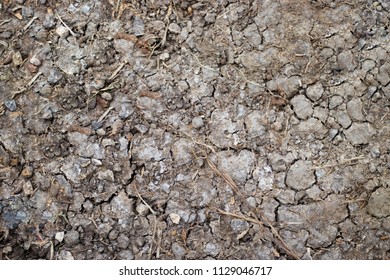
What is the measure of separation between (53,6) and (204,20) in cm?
76

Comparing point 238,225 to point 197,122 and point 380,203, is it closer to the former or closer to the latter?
point 197,122

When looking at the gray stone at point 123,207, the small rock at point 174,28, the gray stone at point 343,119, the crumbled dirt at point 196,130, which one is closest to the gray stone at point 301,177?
the crumbled dirt at point 196,130

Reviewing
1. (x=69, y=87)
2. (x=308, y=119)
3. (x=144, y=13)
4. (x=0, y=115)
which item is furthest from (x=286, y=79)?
(x=0, y=115)

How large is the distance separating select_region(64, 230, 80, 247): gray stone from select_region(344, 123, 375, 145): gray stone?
1375 mm

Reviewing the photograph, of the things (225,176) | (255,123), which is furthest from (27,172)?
(255,123)

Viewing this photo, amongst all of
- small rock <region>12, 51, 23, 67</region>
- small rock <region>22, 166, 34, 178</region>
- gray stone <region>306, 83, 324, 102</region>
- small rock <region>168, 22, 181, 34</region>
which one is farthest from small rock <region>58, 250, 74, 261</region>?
gray stone <region>306, 83, 324, 102</region>

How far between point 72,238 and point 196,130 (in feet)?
2.59

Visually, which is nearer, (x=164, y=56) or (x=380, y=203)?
(x=380, y=203)

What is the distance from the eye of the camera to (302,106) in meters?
2.61

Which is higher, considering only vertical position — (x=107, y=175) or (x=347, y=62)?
(x=347, y=62)

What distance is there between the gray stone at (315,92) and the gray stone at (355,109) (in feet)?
0.47

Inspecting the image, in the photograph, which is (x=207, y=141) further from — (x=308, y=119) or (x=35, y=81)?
(x=35, y=81)

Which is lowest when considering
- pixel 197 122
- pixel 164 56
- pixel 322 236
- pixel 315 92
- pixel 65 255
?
pixel 65 255
